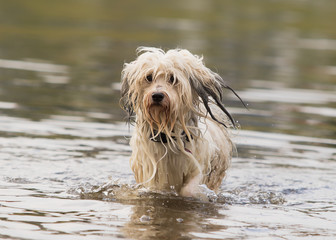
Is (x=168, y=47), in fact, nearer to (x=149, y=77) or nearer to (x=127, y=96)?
(x=127, y=96)

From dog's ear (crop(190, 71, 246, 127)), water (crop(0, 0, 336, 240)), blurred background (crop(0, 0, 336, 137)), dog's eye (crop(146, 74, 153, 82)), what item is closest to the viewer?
water (crop(0, 0, 336, 240))

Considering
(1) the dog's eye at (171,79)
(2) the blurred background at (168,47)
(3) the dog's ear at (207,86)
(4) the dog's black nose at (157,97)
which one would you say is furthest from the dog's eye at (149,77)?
(2) the blurred background at (168,47)

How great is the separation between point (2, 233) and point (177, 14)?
95.4 feet

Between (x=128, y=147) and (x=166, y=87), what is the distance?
11.7 feet

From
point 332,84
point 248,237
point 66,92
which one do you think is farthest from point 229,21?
point 248,237

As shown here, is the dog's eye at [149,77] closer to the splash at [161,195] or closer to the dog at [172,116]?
the dog at [172,116]

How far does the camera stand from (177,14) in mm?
34469

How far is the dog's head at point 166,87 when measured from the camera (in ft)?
22.2

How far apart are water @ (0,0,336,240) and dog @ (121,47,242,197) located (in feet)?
0.84

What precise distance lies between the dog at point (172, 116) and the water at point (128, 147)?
255 millimetres

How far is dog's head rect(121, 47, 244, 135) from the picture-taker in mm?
6762

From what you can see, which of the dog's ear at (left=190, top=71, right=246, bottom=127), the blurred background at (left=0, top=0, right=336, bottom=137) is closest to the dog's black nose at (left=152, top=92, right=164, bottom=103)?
the dog's ear at (left=190, top=71, right=246, bottom=127)

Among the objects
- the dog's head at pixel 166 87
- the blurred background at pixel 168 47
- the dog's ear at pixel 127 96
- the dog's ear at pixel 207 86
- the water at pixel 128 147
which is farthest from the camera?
the blurred background at pixel 168 47

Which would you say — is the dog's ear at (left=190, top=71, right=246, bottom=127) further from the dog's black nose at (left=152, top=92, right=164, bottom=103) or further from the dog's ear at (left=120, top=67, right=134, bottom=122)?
the dog's ear at (left=120, top=67, right=134, bottom=122)
